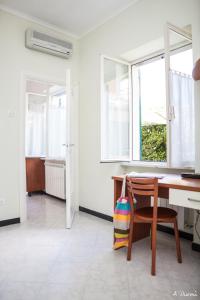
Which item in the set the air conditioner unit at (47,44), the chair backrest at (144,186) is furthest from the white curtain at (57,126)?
the chair backrest at (144,186)

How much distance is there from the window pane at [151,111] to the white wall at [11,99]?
5.29 feet

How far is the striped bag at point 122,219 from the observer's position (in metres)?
2.18

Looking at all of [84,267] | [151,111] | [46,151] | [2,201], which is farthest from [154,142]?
[46,151]

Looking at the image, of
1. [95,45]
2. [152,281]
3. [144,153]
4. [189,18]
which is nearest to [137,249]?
[152,281]

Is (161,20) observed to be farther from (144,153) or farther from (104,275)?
(104,275)

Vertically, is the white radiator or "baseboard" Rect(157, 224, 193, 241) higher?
the white radiator

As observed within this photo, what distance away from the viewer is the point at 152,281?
5.74ft

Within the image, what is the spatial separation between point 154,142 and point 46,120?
2578mm

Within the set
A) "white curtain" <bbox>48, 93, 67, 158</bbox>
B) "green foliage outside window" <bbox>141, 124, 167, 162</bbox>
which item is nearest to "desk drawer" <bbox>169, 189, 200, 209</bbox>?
"green foliage outside window" <bbox>141, 124, 167, 162</bbox>

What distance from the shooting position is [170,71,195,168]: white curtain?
2287 mm

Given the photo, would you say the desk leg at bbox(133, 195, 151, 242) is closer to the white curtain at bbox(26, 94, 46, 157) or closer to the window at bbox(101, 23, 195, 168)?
the window at bbox(101, 23, 195, 168)

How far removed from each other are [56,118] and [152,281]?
11.3 ft

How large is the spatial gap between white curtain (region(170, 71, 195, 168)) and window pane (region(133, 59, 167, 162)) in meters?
0.64

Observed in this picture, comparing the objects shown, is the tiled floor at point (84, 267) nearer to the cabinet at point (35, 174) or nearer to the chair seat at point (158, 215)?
the chair seat at point (158, 215)
